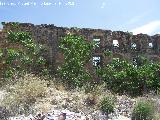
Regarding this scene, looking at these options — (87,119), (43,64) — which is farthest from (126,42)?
(87,119)

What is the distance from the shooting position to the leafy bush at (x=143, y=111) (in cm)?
2317

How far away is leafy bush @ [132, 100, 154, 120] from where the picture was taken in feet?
76.0

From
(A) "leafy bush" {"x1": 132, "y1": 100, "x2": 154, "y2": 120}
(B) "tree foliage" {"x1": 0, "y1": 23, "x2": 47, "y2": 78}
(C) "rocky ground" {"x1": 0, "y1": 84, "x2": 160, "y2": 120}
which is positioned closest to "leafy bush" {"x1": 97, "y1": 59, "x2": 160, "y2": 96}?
(B) "tree foliage" {"x1": 0, "y1": 23, "x2": 47, "y2": 78}

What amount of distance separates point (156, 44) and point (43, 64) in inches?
566

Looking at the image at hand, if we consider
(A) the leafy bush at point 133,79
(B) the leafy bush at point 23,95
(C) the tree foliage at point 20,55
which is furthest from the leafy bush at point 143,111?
(A) the leafy bush at point 133,79

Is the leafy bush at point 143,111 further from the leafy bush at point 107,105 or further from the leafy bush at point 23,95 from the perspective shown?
the leafy bush at point 23,95

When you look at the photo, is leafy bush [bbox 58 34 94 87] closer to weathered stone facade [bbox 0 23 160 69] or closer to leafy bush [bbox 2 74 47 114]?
weathered stone facade [bbox 0 23 160 69]

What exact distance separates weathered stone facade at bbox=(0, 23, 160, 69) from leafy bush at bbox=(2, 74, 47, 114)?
1341 centimetres

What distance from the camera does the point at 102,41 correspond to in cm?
4553

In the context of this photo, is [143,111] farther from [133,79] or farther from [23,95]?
[133,79]

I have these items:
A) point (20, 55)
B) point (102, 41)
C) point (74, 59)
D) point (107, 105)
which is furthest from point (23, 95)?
point (102, 41)

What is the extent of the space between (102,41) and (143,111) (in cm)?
2271

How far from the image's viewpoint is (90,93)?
2602 cm

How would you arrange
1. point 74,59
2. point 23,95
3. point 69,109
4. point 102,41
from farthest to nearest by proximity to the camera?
1. point 102,41
2. point 74,59
3. point 23,95
4. point 69,109
